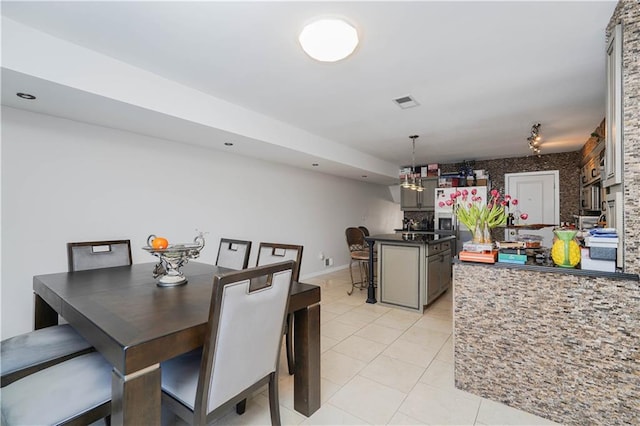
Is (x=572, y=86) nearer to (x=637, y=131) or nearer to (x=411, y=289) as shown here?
(x=637, y=131)

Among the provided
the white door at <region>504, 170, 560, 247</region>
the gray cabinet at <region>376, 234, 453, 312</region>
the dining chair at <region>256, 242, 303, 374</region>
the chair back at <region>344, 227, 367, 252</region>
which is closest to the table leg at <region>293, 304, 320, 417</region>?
the dining chair at <region>256, 242, 303, 374</region>

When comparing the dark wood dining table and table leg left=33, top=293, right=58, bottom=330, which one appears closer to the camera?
the dark wood dining table

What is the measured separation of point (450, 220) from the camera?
5891 mm

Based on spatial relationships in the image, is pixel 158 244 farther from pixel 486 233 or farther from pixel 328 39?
pixel 486 233

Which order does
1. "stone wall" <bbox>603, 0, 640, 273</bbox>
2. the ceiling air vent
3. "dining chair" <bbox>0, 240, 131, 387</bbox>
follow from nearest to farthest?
1. "dining chair" <bbox>0, 240, 131, 387</bbox>
2. "stone wall" <bbox>603, 0, 640, 273</bbox>
3. the ceiling air vent

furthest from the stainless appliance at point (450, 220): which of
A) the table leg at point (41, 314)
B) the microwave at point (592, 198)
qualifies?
the table leg at point (41, 314)

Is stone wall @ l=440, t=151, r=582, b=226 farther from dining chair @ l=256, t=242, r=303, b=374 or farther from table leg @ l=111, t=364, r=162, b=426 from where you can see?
table leg @ l=111, t=364, r=162, b=426

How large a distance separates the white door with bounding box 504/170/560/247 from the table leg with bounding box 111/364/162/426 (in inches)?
233

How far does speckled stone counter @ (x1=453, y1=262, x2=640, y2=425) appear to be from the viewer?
1514 millimetres

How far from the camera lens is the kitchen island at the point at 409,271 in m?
3.57

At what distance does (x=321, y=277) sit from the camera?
561cm

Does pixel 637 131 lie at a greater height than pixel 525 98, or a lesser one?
lesser

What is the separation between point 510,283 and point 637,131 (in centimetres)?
104

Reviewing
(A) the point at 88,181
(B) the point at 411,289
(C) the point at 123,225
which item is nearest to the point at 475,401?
(B) the point at 411,289
